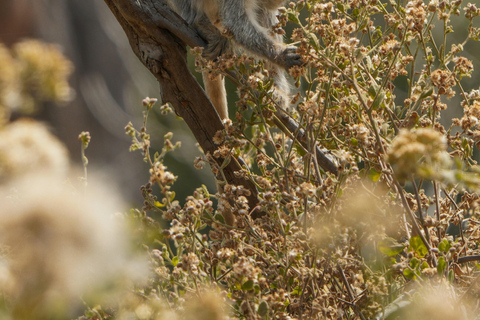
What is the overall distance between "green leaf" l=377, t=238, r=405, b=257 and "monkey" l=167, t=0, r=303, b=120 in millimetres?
1015

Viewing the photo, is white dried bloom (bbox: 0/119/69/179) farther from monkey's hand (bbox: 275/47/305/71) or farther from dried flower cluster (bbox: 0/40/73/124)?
monkey's hand (bbox: 275/47/305/71)

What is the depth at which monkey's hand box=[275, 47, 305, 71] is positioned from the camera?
1.93 m

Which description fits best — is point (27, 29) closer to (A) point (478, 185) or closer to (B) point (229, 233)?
(B) point (229, 233)

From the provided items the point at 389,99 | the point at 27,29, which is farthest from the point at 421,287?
the point at 27,29

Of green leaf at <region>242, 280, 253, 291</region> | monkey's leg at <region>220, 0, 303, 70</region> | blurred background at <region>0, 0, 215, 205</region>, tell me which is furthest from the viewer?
blurred background at <region>0, 0, 215, 205</region>

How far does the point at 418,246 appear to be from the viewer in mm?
976

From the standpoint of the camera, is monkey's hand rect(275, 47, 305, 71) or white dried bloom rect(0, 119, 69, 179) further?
monkey's hand rect(275, 47, 305, 71)

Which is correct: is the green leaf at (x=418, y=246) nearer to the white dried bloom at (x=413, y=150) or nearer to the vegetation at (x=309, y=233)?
the vegetation at (x=309, y=233)

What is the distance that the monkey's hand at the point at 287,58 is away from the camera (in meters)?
1.93

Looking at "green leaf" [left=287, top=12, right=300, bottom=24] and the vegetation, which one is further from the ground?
"green leaf" [left=287, top=12, right=300, bottom=24]

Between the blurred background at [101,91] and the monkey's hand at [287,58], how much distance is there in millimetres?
3938

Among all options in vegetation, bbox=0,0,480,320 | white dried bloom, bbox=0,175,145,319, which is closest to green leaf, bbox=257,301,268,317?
vegetation, bbox=0,0,480,320

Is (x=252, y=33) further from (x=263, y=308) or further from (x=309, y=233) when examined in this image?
(x=263, y=308)

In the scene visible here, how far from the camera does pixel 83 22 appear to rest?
6.63 metres
